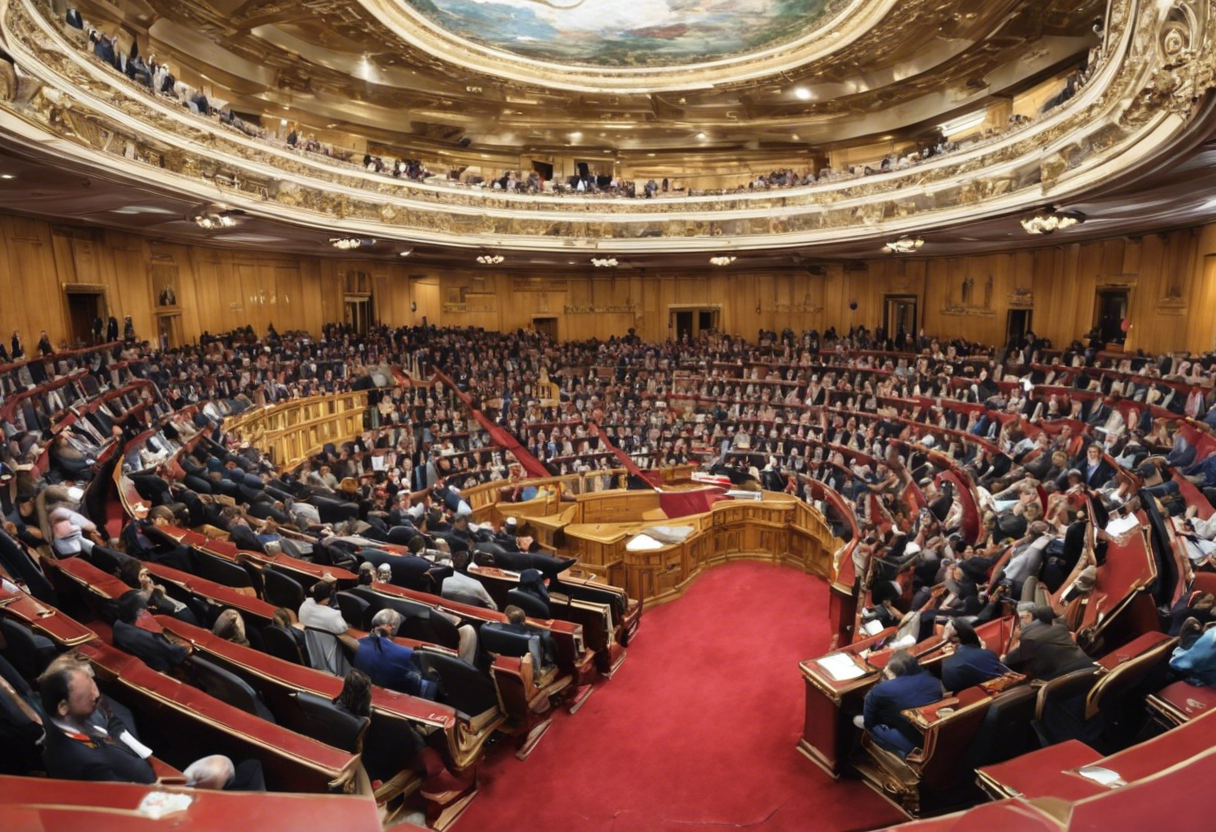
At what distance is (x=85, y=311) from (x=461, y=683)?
1178 centimetres

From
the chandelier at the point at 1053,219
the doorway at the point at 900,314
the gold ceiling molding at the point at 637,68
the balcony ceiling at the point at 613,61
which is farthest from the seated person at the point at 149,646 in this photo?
the doorway at the point at 900,314

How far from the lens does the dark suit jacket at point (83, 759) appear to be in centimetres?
245

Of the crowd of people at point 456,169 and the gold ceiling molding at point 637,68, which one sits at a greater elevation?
the gold ceiling molding at point 637,68

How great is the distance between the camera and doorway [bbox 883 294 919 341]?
1816 cm

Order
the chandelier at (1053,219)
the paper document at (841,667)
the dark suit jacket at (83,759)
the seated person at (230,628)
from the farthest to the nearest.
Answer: the chandelier at (1053,219) < the paper document at (841,667) < the seated person at (230,628) < the dark suit jacket at (83,759)

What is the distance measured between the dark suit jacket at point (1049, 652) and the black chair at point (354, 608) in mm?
4160

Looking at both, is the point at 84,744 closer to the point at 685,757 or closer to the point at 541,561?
the point at 685,757

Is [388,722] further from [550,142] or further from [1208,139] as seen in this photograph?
[550,142]

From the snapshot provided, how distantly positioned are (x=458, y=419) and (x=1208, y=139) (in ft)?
37.0

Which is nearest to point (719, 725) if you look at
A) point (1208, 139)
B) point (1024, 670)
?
point (1024, 670)

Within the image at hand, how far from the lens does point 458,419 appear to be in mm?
13570

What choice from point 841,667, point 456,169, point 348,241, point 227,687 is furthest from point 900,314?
point 227,687

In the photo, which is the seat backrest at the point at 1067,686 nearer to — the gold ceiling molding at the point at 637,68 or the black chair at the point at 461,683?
the black chair at the point at 461,683

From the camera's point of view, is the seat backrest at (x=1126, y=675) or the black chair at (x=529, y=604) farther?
the black chair at (x=529, y=604)
